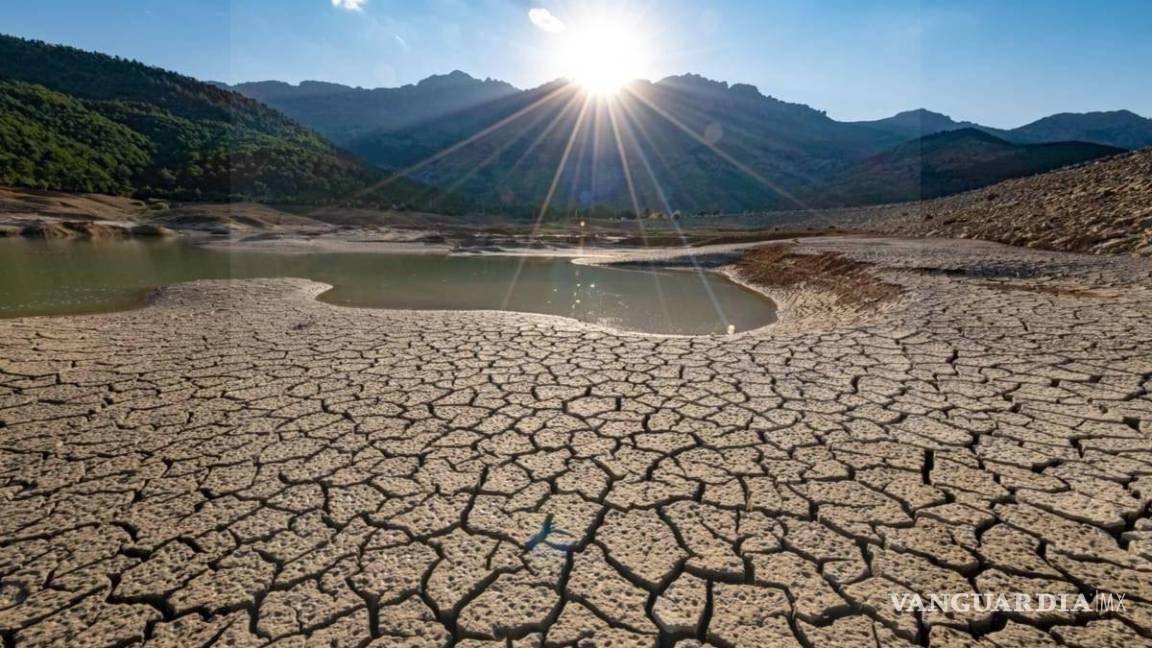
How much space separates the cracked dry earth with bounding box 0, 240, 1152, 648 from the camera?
1.88 meters

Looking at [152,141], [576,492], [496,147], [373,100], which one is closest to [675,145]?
[496,147]

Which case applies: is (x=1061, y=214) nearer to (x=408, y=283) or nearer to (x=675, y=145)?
(x=408, y=283)

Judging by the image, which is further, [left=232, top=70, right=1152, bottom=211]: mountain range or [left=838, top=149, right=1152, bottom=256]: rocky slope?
[left=232, top=70, right=1152, bottom=211]: mountain range

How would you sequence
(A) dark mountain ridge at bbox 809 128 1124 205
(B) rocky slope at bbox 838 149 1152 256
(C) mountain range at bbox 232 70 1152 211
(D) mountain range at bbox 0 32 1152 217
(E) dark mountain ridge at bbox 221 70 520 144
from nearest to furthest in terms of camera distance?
(B) rocky slope at bbox 838 149 1152 256, (D) mountain range at bbox 0 32 1152 217, (A) dark mountain ridge at bbox 809 128 1124 205, (C) mountain range at bbox 232 70 1152 211, (E) dark mountain ridge at bbox 221 70 520 144

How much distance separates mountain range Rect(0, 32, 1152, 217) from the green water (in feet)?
74.3

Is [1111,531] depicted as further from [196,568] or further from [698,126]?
[698,126]

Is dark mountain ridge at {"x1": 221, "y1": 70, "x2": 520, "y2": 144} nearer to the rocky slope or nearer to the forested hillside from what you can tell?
the forested hillside

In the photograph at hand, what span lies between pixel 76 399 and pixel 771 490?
4952 mm

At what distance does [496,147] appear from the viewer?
7438cm

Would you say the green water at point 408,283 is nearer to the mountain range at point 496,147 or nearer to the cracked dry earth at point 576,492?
the cracked dry earth at point 576,492

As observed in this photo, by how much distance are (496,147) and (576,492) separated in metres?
77.5

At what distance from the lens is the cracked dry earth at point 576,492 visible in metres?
1.88

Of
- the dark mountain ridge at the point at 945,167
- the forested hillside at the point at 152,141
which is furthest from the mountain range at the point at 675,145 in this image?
the forested hillside at the point at 152,141

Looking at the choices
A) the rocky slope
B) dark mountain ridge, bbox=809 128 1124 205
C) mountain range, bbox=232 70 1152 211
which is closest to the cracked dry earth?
the rocky slope
